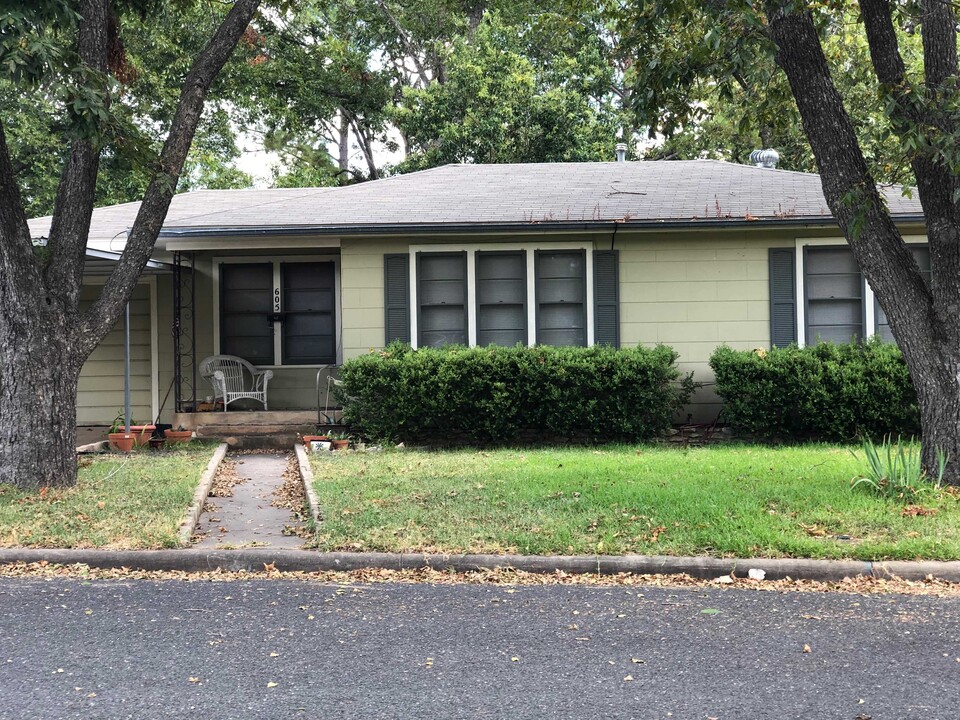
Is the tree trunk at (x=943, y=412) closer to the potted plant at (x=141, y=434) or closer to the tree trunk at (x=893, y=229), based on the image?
the tree trunk at (x=893, y=229)

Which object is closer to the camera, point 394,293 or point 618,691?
point 618,691

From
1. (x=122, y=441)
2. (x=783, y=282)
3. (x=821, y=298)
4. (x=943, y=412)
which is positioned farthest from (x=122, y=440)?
(x=821, y=298)

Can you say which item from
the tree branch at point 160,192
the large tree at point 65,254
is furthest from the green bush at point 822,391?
the large tree at point 65,254

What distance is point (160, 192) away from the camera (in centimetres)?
809

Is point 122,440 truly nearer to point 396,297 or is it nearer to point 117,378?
point 117,378

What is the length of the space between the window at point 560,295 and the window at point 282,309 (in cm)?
343

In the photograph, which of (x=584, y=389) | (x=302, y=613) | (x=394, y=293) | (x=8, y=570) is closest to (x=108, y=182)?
(x=394, y=293)

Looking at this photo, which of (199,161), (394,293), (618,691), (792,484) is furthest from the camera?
(199,161)

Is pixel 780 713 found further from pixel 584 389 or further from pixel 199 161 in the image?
pixel 199 161

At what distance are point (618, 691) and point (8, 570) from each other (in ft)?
14.2

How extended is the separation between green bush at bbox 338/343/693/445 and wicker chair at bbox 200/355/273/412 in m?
2.12

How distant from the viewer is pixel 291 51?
2253 centimetres

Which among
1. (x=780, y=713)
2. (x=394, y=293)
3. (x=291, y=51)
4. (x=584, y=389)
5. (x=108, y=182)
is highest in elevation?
(x=291, y=51)

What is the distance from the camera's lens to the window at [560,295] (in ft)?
39.3
